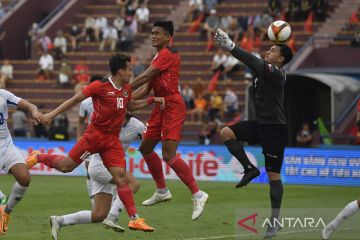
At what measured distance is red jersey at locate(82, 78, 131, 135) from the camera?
47.4 ft

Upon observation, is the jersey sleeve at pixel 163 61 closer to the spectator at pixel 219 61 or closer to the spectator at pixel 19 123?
the spectator at pixel 219 61

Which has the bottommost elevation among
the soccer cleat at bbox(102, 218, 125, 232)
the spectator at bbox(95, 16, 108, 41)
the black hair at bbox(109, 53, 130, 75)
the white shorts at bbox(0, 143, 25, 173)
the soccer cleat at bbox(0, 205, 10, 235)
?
the spectator at bbox(95, 16, 108, 41)

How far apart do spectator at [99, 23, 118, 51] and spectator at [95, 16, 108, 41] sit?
1.92ft

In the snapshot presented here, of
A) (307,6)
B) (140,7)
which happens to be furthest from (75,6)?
(307,6)

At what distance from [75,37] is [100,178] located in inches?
1133

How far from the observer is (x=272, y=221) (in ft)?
49.1

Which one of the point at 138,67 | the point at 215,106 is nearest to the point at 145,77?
the point at 215,106

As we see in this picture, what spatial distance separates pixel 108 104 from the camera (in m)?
14.5

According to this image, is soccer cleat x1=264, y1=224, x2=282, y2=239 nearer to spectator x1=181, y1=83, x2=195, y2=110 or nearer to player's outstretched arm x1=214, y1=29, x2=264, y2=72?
player's outstretched arm x1=214, y1=29, x2=264, y2=72

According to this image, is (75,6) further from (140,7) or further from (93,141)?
(93,141)

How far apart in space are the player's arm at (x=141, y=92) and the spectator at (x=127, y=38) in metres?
25.7

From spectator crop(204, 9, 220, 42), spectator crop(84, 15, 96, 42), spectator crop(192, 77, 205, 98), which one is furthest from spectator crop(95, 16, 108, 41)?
spectator crop(192, 77, 205, 98)

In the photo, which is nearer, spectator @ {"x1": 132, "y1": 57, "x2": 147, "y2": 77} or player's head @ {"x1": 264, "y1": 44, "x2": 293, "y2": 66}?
player's head @ {"x1": 264, "y1": 44, "x2": 293, "y2": 66}

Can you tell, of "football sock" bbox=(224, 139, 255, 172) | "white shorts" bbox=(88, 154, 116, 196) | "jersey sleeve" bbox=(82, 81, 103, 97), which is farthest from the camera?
"football sock" bbox=(224, 139, 255, 172)
